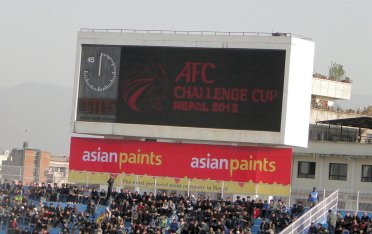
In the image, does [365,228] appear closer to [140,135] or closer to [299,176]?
[140,135]

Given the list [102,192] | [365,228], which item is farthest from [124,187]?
[365,228]

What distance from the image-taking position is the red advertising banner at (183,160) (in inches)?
1815

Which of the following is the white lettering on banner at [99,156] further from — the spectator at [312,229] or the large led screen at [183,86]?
the spectator at [312,229]

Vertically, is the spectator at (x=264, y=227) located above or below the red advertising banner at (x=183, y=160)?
below

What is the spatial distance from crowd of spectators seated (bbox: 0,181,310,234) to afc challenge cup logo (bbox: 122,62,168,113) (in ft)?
12.0

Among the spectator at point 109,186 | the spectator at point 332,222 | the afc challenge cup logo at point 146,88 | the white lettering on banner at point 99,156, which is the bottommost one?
the spectator at point 332,222

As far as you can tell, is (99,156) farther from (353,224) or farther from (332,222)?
(353,224)

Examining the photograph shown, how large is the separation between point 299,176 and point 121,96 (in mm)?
16601

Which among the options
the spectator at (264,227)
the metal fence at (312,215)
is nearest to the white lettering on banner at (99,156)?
the spectator at (264,227)

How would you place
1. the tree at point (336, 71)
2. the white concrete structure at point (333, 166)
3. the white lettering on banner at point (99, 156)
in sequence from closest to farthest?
the white lettering on banner at point (99, 156), the white concrete structure at point (333, 166), the tree at point (336, 71)

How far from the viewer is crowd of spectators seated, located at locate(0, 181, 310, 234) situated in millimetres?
41812

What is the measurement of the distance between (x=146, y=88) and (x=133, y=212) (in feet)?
18.3

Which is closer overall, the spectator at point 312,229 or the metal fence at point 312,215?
the spectator at point 312,229

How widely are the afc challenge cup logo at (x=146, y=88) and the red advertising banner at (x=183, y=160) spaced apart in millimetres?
1957
